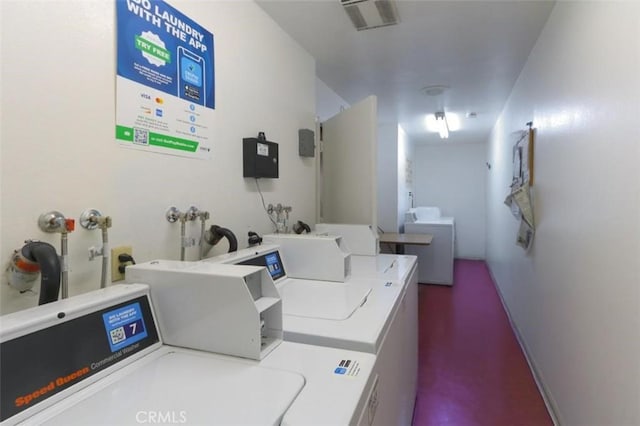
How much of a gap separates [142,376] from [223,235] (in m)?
0.80

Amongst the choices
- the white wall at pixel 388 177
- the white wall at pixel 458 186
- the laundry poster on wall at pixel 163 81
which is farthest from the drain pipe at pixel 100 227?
the white wall at pixel 458 186

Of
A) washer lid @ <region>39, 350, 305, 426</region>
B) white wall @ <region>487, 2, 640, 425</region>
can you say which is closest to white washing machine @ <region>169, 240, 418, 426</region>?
washer lid @ <region>39, 350, 305, 426</region>

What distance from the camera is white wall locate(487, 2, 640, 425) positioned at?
1192 millimetres

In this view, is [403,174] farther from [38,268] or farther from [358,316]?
[38,268]

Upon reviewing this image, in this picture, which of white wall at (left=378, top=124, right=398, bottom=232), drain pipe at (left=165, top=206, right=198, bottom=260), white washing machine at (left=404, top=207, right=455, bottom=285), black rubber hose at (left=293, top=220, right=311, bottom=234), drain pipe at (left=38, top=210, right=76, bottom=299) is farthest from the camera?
white wall at (left=378, top=124, right=398, bottom=232)

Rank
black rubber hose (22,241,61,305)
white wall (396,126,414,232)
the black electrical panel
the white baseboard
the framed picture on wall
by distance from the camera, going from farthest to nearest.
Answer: white wall (396,126,414,232) → the framed picture on wall → the white baseboard → the black electrical panel → black rubber hose (22,241,61,305)

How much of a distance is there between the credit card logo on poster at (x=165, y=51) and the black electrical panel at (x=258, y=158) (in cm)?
30

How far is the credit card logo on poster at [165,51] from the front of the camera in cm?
123

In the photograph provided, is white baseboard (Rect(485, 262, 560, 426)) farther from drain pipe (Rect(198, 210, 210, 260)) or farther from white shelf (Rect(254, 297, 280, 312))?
drain pipe (Rect(198, 210, 210, 260))

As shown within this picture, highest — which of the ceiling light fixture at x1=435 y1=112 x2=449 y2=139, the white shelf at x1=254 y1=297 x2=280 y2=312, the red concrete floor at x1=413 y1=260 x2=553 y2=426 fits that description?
the ceiling light fixture at x1=435 y1=112 x2=449 y2=139

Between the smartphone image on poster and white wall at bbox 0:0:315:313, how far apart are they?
0.12m

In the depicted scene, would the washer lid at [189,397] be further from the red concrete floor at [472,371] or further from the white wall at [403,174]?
the white wall at [403,174]

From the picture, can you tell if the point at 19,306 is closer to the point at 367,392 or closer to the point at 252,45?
the point at 367,392

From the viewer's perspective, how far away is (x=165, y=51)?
4.56 ft
